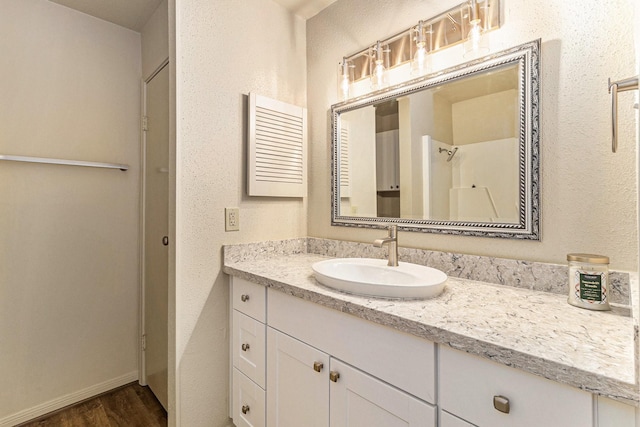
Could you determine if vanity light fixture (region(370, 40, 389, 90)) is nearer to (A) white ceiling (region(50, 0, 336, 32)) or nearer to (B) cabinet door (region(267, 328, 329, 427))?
(A) white ceiling (region(50, 0, 336, 32))

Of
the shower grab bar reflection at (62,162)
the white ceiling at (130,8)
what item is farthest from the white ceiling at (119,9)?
the shower grab bar reflection at (62,162)

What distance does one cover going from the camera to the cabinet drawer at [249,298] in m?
1.30

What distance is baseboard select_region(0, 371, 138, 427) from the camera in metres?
1.65

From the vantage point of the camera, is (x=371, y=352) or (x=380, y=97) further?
(x=380, y=97)

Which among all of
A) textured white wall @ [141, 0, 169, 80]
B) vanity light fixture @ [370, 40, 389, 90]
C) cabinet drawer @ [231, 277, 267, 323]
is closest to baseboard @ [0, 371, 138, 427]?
cabinet drawer @ [231, 277, 267, 323]

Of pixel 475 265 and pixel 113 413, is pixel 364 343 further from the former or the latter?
pixel 113 413

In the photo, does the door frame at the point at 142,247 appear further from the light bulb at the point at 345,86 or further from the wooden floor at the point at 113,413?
the light bulb at the point at 345,86

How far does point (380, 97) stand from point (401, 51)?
0.22m

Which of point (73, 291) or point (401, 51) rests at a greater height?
point (401, 51)

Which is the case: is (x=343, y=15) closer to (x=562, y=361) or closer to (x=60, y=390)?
(x=562, y=361)

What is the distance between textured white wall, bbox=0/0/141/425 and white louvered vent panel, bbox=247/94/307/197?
1077 millimetres

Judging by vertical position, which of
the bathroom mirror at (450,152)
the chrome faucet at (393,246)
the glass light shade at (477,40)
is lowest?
the chrome faucet at (393,246)

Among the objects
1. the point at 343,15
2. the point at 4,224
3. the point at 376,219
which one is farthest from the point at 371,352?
the point at 4,224

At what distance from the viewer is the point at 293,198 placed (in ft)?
5.99
